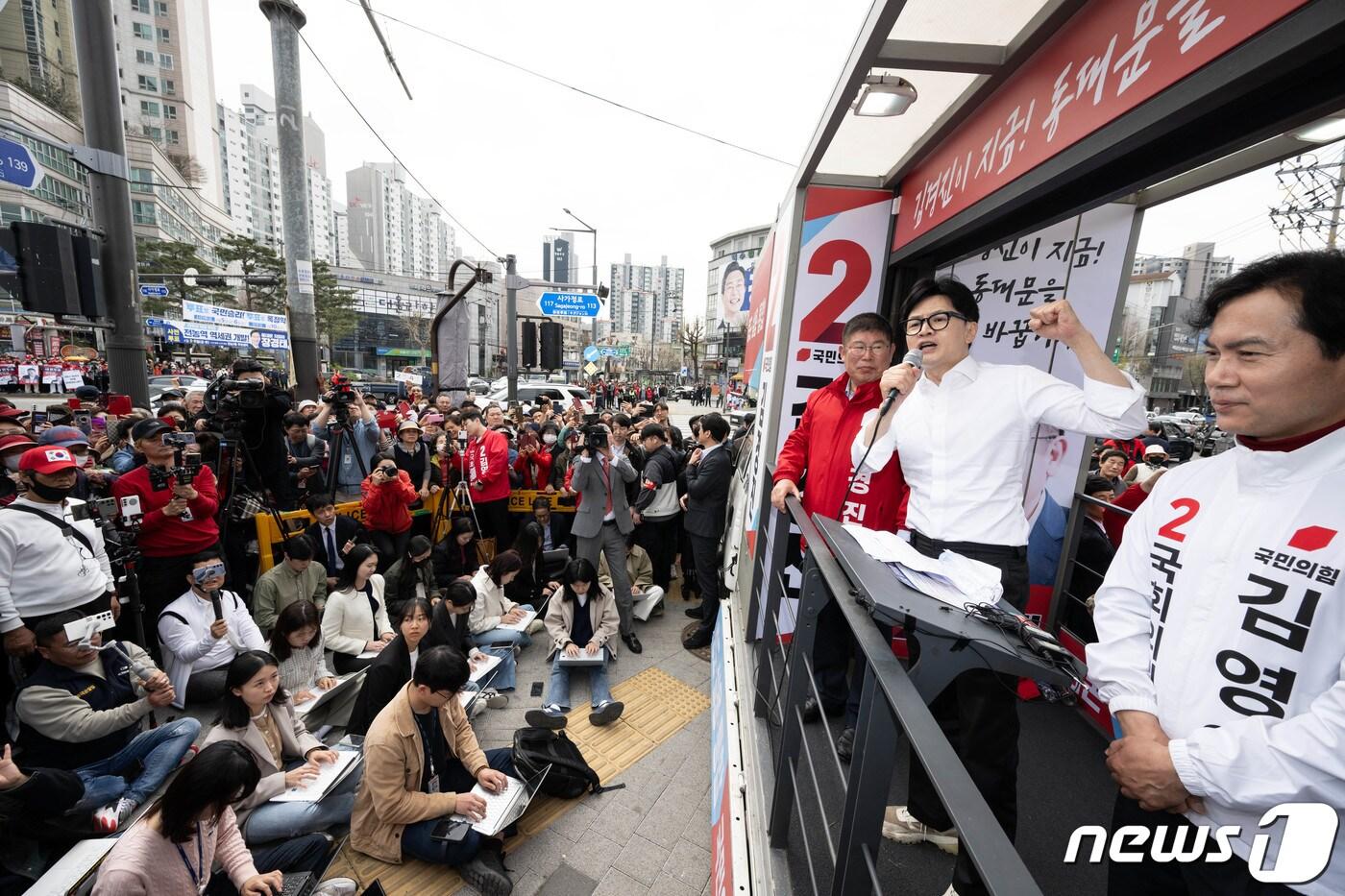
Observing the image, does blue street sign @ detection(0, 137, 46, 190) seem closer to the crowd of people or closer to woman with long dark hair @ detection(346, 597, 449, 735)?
the crowd of people

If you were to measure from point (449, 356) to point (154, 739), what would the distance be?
22.7 feet

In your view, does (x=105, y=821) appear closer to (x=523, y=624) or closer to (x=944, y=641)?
(x=523, y=624)

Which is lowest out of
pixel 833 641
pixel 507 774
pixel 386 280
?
pixel 507 774

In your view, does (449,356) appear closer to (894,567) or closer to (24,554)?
(24,554)

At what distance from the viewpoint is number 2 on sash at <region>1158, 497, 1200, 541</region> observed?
126 centimetres

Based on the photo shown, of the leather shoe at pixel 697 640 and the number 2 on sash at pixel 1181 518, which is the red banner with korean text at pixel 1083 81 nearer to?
the number 2 on sash at pixel 1181 518

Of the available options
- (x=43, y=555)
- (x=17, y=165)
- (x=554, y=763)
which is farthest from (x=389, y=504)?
(x=17, y=165)

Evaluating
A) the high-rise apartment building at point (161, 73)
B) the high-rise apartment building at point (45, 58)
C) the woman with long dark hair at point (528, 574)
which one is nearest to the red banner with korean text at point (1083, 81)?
the woman with long dark hair at point (528, 574)

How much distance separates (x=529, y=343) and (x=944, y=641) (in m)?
10.5

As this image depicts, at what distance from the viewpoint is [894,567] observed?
1.61m

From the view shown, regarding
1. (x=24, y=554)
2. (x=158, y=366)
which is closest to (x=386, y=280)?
(x=158, y=366)

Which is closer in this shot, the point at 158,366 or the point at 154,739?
the point at 154,739

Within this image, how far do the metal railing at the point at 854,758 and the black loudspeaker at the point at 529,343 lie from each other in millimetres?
9266

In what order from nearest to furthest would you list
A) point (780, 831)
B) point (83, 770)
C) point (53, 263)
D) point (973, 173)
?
1. point (780, 831)
2. point (973, 173)
3. point (83, 770)
4. point (53, 263)
